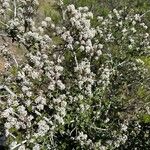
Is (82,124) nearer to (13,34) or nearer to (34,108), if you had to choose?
(34,108)

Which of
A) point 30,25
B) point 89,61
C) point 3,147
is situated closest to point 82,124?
point 89,61

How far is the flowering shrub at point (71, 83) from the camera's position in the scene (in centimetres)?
1091

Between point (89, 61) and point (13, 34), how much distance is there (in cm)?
181

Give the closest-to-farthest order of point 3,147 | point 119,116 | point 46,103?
point 46,103 < point 119,116 < point 3,147

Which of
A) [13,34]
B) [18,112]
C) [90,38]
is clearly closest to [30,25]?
[13,34]

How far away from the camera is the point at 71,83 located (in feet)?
39.0

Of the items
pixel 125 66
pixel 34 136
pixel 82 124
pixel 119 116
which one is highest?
pixel 125 66

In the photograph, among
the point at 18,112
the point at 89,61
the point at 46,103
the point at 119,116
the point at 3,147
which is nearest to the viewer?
the point at 18,112

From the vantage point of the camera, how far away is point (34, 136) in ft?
34.9

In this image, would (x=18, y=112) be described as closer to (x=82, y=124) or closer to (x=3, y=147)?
(x=82, y=124)

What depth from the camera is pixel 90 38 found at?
11.9m

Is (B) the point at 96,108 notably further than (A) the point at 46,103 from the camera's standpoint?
Yes

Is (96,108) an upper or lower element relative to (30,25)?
lower

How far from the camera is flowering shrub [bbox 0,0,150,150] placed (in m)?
10.9
